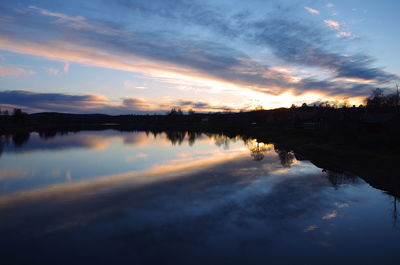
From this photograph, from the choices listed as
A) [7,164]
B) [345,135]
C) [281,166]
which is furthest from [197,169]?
[345,135]

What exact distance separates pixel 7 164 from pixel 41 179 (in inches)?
369

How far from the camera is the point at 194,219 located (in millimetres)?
11297

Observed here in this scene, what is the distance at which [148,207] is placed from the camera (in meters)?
12.7

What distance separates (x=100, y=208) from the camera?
40.9ft

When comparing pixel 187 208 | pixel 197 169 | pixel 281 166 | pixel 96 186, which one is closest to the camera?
pixel 187 208

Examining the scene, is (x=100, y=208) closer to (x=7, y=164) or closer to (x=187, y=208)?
(x=187, y=208)

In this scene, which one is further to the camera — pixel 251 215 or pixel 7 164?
pixel 7 164

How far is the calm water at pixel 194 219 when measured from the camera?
27.7 feet

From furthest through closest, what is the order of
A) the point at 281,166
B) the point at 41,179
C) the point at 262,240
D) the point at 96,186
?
the point at 281,166 → the point at 41,179 → the point at 96,186 → the point at 262,240

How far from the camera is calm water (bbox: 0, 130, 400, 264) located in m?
8.44

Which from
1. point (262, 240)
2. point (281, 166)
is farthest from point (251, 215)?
point (281, 166)

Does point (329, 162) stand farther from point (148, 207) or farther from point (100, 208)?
point (100, 208)

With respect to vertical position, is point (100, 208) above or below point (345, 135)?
below

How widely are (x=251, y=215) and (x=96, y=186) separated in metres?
9.95
